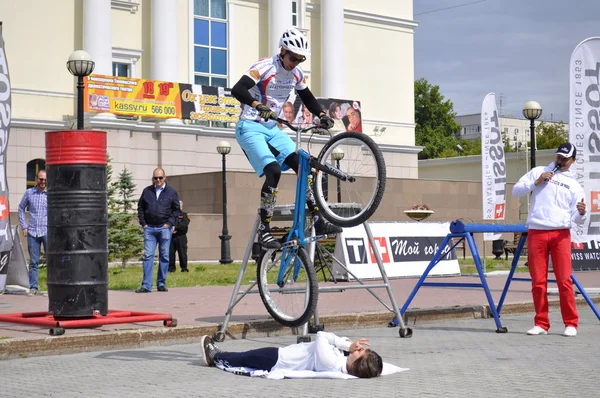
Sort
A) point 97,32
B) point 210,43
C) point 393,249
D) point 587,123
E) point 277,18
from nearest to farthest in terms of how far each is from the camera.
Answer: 1. point 587,123
2. point 393,249
3. point 97,32
4. point 210,43
5. point 277,18

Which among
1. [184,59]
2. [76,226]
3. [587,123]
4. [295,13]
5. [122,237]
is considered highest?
[295,13]

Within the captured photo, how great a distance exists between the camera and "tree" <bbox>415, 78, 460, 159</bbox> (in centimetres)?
10319

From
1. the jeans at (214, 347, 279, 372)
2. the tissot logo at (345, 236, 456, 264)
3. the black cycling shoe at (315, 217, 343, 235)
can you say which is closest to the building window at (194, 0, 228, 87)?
the tissot logo at (345, 236, 456, 264)

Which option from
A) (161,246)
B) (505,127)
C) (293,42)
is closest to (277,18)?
(161,246)

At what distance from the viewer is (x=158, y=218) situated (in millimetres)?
17938

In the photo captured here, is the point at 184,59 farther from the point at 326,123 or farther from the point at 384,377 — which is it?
the point at 384,377

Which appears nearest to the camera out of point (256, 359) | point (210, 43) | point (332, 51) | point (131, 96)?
point (256, 359)

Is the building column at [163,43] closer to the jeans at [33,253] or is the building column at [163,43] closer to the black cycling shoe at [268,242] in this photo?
the jeans at [33,253]

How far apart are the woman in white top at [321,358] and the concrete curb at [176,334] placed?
2.06 metres

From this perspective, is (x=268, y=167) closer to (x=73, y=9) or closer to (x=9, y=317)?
(x=9, y=317)

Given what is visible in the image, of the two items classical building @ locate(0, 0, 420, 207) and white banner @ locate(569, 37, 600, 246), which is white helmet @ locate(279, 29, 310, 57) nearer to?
white banner @ locate(569, 37, 600, 246)

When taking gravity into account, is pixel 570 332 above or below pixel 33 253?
below

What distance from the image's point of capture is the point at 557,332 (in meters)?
11.5

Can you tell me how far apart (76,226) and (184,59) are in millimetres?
40586
